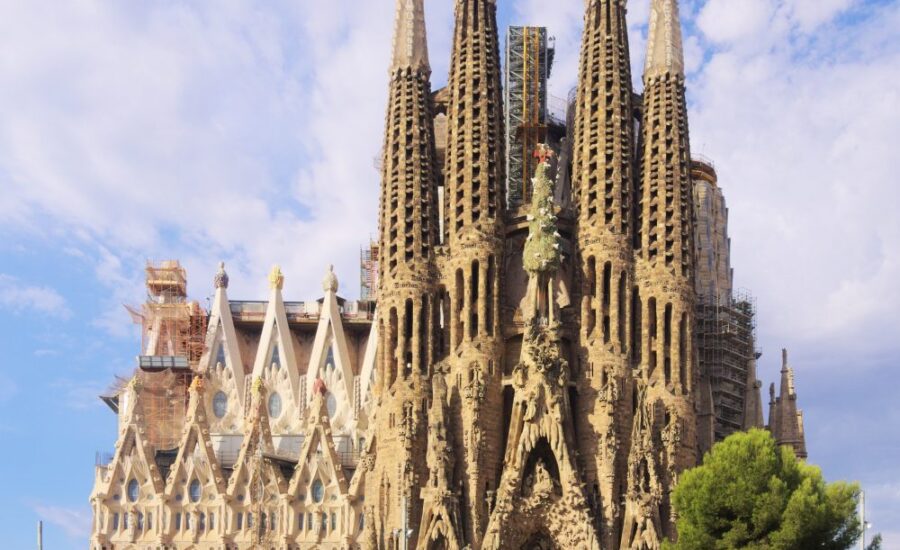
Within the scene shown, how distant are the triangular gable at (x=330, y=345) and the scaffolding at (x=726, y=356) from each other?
510 inches

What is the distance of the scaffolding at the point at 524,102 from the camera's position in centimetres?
5166

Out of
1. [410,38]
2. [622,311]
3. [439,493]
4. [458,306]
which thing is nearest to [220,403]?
[458,306]

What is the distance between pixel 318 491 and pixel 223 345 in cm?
805

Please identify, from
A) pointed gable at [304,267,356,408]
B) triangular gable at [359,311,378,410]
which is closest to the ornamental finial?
triangular gable at [359,311,378,410]

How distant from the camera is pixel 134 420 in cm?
5066

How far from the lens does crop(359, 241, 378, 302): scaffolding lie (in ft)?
198

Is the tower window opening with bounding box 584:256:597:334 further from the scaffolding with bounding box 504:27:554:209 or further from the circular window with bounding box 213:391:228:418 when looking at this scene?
the circular window with bounding box 213:391:228:418

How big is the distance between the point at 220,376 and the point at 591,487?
1784cm

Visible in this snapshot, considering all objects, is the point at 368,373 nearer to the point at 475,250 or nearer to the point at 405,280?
the point at 405,280

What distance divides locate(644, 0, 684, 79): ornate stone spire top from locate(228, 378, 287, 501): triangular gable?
1853cm

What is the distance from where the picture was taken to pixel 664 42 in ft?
154

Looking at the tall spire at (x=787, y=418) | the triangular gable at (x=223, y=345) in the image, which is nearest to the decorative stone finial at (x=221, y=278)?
the triangular gable at (x=223, y=345)

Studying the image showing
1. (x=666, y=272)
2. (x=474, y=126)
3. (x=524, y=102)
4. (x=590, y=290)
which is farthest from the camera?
(x=524, y=102)

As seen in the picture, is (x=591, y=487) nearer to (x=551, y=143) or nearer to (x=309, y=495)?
(x=309, y=495)
